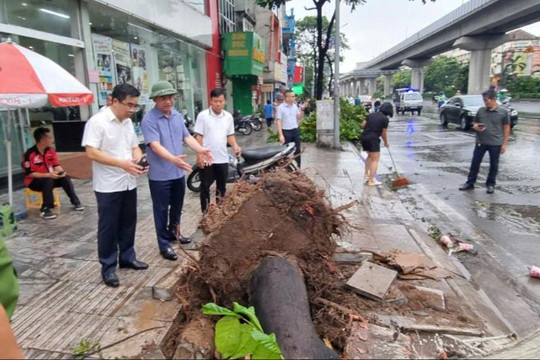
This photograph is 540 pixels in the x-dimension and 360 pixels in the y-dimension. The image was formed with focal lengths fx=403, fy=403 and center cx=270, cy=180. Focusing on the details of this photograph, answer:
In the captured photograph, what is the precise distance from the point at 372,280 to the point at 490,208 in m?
4.17

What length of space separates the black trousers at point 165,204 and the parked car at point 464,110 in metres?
16.9

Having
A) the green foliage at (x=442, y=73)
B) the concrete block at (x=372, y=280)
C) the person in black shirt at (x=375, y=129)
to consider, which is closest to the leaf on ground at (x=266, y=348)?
the concrete block at (x=372, y=280)

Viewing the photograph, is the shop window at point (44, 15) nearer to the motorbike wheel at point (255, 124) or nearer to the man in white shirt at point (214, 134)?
the man in white shirt at point (214, 134)

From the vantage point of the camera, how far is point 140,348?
8.93 ft

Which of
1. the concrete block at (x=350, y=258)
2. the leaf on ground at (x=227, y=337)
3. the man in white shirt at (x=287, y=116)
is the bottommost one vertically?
the concrete block at (x=350, y=258)

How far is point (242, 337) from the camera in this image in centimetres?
260

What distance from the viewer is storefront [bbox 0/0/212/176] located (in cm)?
805

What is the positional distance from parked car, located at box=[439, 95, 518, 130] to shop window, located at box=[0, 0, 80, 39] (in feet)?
52.5

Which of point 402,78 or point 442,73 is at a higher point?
point 402,78

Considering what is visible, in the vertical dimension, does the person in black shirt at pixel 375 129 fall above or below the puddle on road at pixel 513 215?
above

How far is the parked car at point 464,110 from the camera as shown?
1806cm

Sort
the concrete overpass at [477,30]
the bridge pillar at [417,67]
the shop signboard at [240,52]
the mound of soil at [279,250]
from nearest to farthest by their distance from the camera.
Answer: the mound of soil at [279,250]
the shop signboard at [240,52]
the concrete overpass at [477,30]
the bridge pillar at [417,67]

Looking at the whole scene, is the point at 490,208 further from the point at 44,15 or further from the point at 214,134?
the point at 44,15

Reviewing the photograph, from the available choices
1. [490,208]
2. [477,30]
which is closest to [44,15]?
[490,208]
